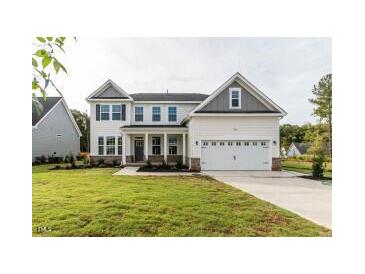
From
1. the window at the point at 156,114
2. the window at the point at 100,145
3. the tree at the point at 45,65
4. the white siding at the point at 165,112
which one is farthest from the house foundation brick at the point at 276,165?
the tree at the point at 45,65

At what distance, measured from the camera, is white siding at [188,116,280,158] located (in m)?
13.8

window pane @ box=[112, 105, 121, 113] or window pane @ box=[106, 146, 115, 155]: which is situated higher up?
window pane @ box=[112, 105, 121, 113]

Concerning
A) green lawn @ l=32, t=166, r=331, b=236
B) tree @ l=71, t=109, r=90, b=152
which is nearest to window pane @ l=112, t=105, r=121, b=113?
tree @ l=71, t=109, r=90, b=152

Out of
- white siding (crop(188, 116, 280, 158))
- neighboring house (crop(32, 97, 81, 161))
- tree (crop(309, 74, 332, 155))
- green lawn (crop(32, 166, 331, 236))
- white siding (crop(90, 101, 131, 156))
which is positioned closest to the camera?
green lawn (crop(32, 166, 331, 236))

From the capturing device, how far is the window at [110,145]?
707 inches

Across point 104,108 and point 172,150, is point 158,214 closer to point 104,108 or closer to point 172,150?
point 172,150

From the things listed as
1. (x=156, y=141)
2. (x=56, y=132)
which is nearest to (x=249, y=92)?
(x=156, y=141)

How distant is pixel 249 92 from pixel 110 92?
858 centimetres

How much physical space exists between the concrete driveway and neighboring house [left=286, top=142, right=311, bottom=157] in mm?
6442

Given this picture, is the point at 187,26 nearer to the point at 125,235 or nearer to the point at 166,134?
the point at 125,235

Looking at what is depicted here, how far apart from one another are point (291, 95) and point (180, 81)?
4111 mm

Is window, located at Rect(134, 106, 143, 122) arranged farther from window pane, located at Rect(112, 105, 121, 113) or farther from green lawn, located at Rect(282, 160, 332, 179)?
green lawn, located at Rect(282, 160, 332, 179)

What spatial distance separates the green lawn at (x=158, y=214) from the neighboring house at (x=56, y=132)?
7045 millimetres
